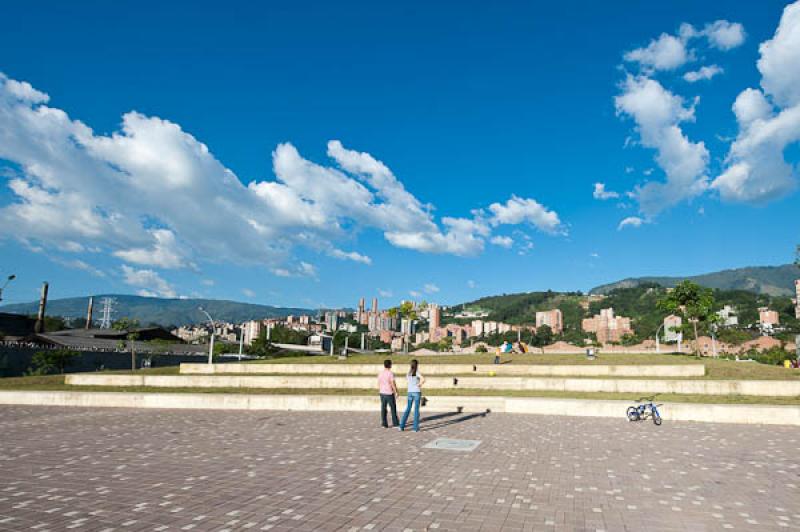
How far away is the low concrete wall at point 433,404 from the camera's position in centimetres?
1502

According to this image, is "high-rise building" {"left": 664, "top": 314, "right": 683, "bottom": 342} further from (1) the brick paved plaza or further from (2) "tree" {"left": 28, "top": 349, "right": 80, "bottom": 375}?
(2) "tree" {"left": 28, "top": 349, "right": 80, "bottom": 375}

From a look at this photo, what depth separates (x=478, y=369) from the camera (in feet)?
96.4

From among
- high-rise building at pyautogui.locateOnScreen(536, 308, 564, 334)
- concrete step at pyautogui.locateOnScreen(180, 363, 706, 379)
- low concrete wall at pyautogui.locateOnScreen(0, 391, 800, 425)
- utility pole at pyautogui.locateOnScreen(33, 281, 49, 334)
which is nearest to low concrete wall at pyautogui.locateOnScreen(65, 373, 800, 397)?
concrete step at pyautogui.locateOnScreen(180, 363, 706, 379)

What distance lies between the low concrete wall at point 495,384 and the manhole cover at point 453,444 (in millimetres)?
11933

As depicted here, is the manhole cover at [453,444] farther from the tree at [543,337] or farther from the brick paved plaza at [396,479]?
the tree at [543,337]

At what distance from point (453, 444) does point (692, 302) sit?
124 ft

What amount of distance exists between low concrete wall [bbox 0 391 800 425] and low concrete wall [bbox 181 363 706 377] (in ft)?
29.0

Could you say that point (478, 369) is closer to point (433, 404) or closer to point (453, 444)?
point (433, 404)

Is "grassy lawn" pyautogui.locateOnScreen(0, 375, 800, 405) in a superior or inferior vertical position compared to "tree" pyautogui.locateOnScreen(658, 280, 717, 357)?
inferior

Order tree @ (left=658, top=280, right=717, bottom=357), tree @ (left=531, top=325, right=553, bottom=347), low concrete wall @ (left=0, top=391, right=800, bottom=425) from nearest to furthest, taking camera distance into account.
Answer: low concrete wall @ (left=0, top=391, right=800, bottom=425) → tree @ (left=658, top=280, right=717, bottom=357) → tree @ (left=531, top=325, right=553, bottom=347)

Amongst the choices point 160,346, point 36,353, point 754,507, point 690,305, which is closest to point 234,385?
point 754,507

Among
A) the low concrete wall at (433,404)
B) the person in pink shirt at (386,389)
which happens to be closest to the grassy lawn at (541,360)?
the low concrete wall at (433,404)

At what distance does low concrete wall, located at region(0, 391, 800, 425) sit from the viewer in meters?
15.0

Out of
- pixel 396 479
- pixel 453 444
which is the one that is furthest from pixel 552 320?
pixel 396 479
